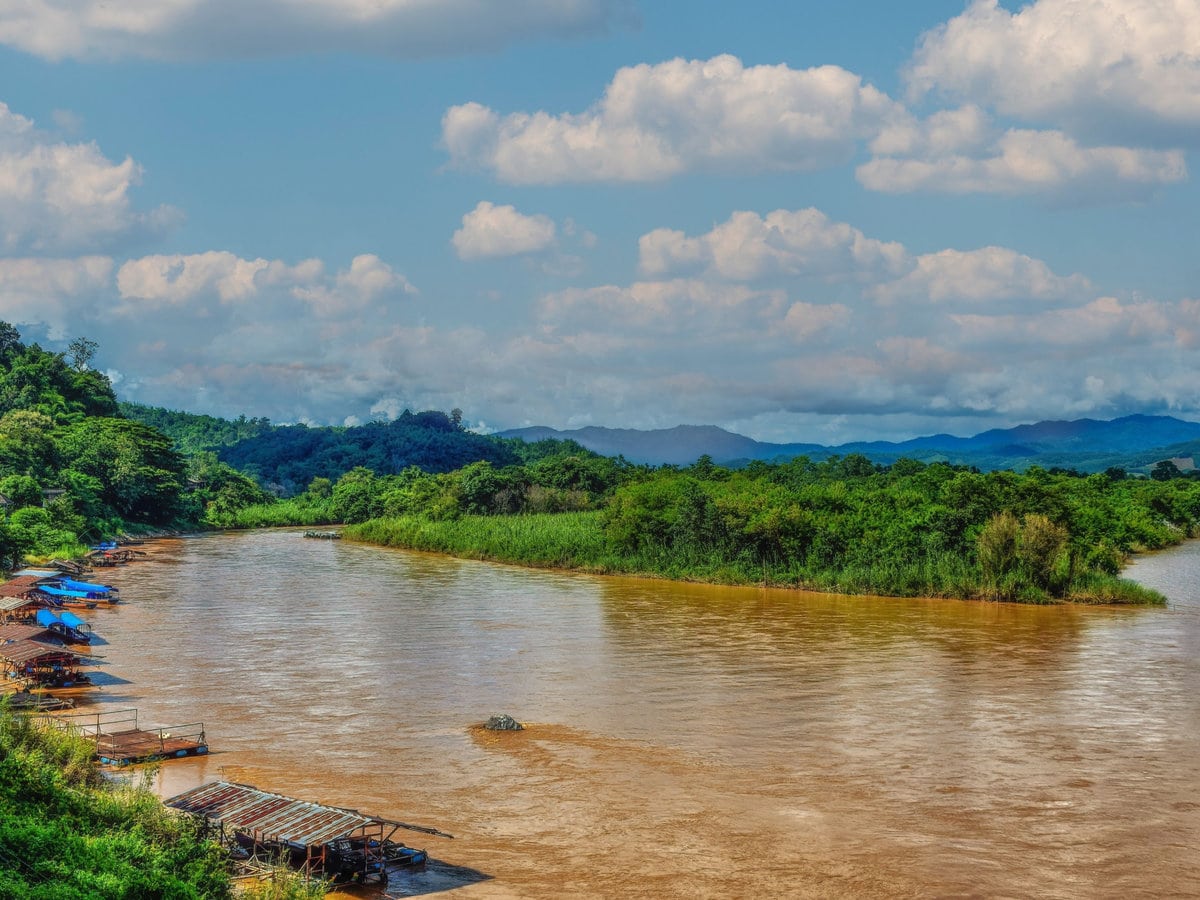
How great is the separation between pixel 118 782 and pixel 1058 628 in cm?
2630

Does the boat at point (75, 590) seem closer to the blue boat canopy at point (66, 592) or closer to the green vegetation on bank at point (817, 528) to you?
the blue boat canopy at point (66, 592)

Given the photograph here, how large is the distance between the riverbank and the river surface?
1844mm

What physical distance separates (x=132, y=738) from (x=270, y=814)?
5.78 m

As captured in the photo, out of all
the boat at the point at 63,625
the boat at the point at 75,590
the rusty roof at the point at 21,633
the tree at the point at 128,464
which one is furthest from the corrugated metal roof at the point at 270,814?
the tree at the point at 128,464

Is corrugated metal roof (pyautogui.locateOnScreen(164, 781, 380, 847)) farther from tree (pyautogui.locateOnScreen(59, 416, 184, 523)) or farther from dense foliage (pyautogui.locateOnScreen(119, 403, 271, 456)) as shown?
dense foliage (pyautogui.locateOnScreen(119, 403, 271, 456))

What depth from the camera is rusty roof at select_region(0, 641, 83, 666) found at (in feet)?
74.7

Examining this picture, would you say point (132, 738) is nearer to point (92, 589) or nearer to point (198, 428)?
point (92, 589)

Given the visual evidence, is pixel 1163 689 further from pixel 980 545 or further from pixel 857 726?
pixel 980 545

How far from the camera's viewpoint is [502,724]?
20297 mm

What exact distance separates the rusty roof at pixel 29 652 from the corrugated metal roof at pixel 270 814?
10558mm

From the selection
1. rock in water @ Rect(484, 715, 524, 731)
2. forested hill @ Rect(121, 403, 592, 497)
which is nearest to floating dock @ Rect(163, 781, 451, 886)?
rock in water @ Rect(484, 715, 524, 731)

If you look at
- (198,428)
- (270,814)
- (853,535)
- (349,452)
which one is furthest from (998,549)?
(198,428)

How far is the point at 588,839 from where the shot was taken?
14867 millimetres

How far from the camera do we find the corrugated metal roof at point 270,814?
43.0 feet
